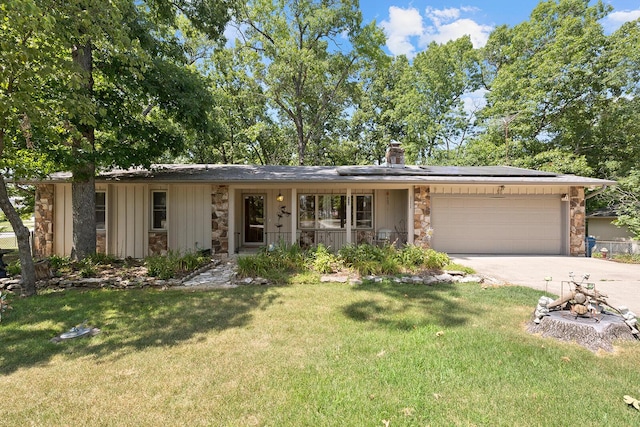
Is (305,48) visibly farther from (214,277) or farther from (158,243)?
(214,277)

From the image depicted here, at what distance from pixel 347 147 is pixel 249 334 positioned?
62.1 feet

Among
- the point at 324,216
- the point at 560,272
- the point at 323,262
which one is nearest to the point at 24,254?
the point at 323,262

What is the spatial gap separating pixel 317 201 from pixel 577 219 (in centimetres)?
821

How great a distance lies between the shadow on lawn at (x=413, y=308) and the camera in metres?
4.19

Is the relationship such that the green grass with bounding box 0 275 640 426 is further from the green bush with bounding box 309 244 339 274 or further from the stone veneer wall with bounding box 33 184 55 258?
the stone veneer wall with bounding box 33 184 55 258

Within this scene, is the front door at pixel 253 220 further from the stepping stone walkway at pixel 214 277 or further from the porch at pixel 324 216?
the stepping stone walkway at pixel 214 277

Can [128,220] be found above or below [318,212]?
below

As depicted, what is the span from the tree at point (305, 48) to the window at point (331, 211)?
9925 mm

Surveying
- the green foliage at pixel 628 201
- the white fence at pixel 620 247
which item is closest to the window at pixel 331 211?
the white fence at pixel 620 247

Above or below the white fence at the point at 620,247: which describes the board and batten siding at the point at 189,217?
above

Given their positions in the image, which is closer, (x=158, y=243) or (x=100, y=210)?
(x=158, y=243)

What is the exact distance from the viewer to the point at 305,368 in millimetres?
2969

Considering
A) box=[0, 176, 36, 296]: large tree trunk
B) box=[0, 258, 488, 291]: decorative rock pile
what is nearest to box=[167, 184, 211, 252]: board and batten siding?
box=[0, 258, 488, 291]: decorative rock pile

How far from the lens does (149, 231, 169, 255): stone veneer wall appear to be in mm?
9305
